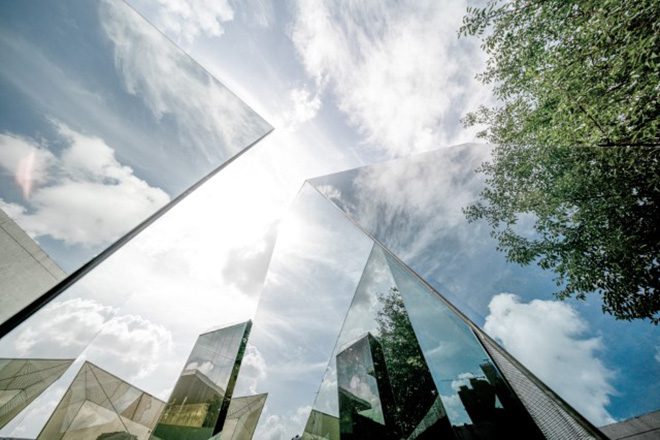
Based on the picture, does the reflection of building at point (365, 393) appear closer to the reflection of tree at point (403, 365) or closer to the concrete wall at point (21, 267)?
the reflection of tree at point (403, 365)

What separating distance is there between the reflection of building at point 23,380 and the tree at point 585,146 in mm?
10457

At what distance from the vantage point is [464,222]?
5.75 m

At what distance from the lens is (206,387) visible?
10.2m

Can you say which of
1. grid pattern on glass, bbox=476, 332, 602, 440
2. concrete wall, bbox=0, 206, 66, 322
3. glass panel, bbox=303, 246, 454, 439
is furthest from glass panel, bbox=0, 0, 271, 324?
glass panel, bbox=303, 246, 454, 439

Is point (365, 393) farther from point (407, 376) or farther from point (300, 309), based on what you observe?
point (300, 309)

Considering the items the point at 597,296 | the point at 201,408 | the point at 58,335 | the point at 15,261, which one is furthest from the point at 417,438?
the point at 201,408

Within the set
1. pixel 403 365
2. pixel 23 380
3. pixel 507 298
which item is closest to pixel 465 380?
pixel 507 298

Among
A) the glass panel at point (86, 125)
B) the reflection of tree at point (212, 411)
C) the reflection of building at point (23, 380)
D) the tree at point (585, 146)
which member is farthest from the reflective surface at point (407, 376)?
the reflection of building at point (23, 380)

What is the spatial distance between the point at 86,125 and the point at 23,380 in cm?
615

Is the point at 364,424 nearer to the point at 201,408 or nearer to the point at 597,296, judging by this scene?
the point at 597,296

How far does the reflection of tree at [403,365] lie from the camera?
5.24 metres

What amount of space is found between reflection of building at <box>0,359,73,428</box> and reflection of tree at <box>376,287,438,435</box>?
8.00m

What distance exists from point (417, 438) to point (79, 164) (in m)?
8.98

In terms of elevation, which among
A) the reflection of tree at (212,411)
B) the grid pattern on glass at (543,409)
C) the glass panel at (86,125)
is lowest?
the grid pattern on glass at (543,409)
